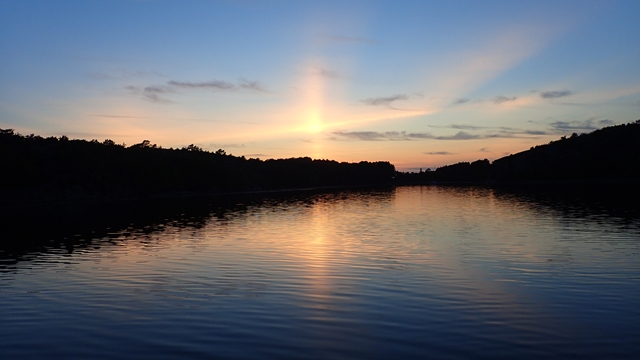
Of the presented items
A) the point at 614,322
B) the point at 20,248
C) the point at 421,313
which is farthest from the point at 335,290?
the point at 20,248

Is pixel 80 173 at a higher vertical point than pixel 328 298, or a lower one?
higher

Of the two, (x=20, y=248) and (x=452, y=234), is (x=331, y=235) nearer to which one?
(x=452, y=234)

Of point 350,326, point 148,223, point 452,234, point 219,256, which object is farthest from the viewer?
point 148,223

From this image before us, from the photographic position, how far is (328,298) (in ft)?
68.9

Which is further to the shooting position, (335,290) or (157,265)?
(157,265)

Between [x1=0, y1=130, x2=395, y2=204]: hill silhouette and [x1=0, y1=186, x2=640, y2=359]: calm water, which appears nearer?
[x1=0, y1=186, x2=640, y2=359]: calm water

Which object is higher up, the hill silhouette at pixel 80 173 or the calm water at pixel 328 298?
the hill silhouette at pixel 80 173

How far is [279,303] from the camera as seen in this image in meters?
20.1

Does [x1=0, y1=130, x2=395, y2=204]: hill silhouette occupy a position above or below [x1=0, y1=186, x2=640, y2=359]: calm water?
above

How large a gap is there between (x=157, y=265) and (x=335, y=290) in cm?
1277

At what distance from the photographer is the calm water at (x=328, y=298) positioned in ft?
48.0

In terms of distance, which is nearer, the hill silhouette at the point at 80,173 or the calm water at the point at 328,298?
the calm water at the point at 328,298

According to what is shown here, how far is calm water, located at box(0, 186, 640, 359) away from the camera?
14.6m

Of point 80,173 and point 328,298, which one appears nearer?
point 328,298
